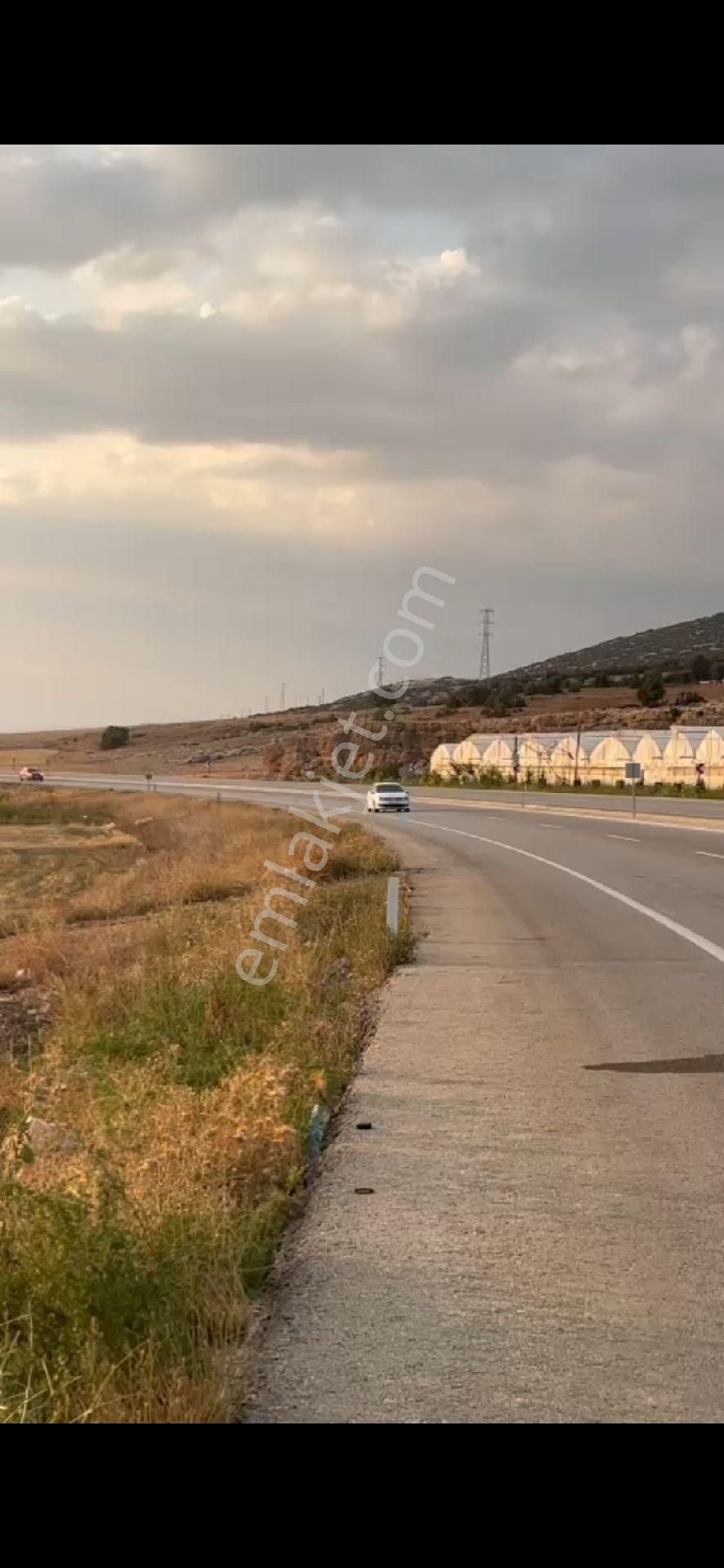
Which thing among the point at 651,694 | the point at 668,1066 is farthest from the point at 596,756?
the point at 668,1066

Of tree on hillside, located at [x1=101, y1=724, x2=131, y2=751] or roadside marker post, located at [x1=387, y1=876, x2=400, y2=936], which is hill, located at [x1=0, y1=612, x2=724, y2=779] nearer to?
tree on hillside, located at [x1=101, y1=724, x2=131, y2=751]

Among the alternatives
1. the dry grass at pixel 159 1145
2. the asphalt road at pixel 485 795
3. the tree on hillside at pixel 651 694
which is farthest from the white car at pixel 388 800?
the tree on hillside at pixel 651 694

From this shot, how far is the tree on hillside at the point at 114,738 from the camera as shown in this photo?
18238 centimetres

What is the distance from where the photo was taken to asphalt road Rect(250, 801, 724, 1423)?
403cm

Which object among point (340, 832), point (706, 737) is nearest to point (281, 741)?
point (706, 737)

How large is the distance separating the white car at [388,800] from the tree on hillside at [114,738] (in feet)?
428

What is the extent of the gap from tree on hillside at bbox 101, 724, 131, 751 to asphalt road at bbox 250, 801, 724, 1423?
17306 cm

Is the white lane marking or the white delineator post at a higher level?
the white delineator post

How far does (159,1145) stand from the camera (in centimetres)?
639

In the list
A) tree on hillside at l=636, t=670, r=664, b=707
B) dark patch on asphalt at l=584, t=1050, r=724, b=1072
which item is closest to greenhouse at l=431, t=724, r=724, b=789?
tree on hillside at l=636, t=670, r=664, b=707

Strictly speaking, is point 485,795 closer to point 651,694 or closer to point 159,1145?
point 651,694

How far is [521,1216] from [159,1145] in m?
1.91
